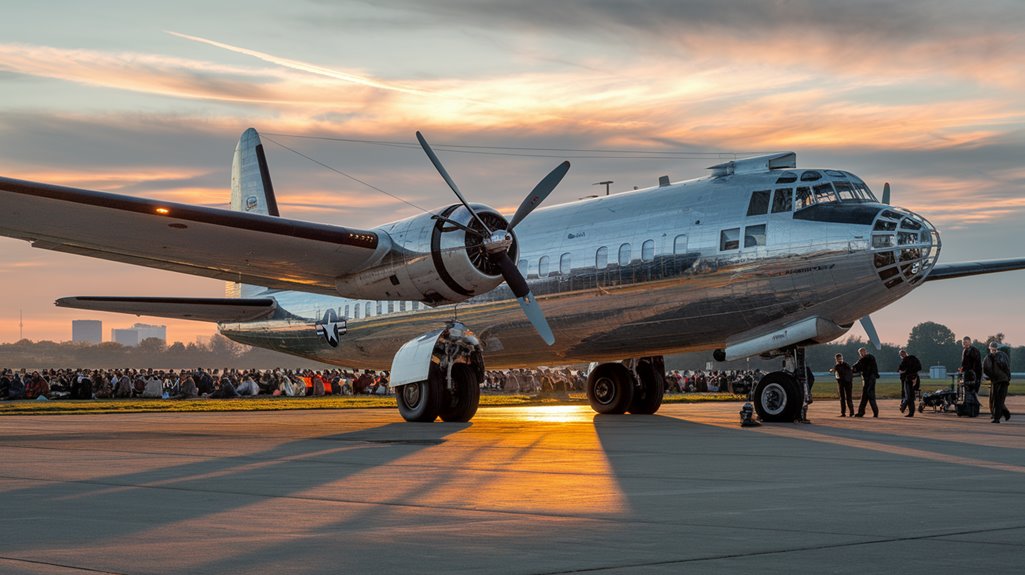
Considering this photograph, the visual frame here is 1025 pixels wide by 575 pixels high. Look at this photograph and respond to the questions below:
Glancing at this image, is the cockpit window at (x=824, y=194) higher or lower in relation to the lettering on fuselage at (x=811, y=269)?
higher

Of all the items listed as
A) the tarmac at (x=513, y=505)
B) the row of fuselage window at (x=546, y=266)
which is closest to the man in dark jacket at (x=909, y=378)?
the row of fuselage window at (x=546, y=266)

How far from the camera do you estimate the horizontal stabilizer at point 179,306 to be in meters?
28.4

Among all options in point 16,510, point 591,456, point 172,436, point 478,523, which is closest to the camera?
point 478,523

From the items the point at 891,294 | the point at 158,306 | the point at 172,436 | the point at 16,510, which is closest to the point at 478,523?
Result: the point at 16,510

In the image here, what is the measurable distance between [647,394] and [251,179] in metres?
13.5

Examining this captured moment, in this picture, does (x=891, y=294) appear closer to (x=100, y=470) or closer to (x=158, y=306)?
(x=100, y=470)

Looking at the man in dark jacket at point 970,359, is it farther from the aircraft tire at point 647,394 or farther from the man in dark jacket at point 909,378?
the aircraft tire at point 647,394

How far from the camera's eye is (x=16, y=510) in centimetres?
866

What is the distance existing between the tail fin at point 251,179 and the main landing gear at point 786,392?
640 inches

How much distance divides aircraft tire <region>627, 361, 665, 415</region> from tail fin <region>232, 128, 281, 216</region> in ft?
39.2

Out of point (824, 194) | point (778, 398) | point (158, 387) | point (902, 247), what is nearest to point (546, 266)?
point (778, 398)

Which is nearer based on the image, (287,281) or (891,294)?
(891,294)

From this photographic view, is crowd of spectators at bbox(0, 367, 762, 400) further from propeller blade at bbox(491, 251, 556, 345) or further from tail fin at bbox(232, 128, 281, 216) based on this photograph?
propeller blade at bbox(491, 251, 556, 345)

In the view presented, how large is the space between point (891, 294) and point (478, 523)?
14.4 m
